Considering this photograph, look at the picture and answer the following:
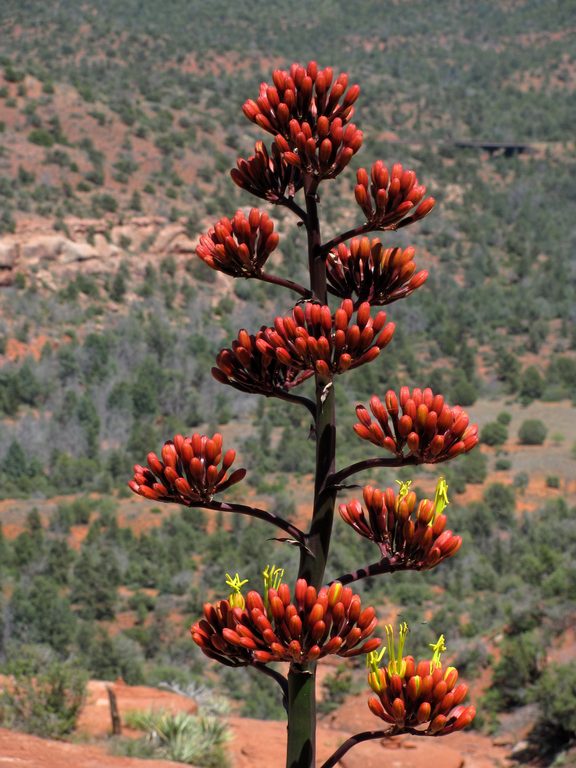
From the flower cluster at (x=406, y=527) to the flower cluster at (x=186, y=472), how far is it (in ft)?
1.81

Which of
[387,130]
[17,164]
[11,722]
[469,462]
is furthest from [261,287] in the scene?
[11,722]

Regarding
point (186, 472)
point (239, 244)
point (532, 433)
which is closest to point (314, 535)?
point (186, 472)

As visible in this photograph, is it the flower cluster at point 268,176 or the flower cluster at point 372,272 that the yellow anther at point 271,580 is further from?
the flower cluster at point 268,176

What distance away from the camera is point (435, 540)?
3994 mm

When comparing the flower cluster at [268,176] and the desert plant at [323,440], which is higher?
the flower cluster at [268,176]

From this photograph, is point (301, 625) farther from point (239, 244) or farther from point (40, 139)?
point (40, 139)

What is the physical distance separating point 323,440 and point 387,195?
3.40 feet

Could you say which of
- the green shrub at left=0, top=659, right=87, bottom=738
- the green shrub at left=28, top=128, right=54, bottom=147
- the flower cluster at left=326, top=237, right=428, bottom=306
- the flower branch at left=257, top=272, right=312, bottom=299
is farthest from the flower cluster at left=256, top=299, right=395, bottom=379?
the green shrub at left=28, top=128, right=54, bottom=147

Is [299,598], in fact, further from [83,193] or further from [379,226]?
[83,193]

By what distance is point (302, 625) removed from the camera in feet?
12.3

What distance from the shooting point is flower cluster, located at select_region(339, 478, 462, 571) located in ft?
13.1

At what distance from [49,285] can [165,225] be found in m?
8.60

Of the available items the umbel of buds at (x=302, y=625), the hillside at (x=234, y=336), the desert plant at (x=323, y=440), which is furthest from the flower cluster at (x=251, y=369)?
the hillside at (x=234, y=336)

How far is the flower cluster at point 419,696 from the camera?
3.78 metres
